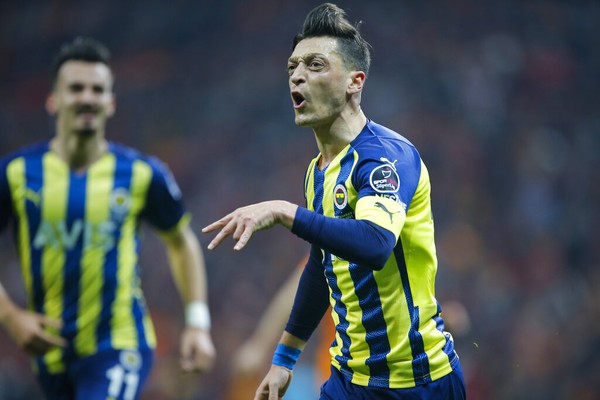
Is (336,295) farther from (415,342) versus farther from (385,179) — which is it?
(385,179)

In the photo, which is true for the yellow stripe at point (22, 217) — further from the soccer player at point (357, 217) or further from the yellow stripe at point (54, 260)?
the soccer player at point (357, 217)

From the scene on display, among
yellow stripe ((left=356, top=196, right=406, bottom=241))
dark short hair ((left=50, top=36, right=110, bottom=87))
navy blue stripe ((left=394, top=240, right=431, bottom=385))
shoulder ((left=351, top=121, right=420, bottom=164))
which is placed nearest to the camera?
yellow stripe ((left=356, top=196, right=406, bottom=241))

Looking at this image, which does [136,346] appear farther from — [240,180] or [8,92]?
[8,92]

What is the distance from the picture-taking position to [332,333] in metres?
5.58

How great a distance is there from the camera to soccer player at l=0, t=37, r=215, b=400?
4.33 m

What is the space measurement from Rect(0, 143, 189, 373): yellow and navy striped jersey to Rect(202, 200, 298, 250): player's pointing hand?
197 centimetres

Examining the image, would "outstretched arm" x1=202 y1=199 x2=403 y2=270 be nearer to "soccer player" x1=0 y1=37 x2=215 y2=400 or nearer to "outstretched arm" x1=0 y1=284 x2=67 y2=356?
"outstretched arm" x1=0 y1=284 x2=67 y2=356

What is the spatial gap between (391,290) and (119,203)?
1980mm

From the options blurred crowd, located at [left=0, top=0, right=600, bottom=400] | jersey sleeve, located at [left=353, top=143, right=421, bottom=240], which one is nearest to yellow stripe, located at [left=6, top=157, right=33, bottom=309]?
jersey sleeve, located at [left=353, top=143, right=421, bottom=240]

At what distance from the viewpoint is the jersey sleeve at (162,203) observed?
4.66m

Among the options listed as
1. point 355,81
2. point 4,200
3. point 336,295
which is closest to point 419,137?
point 4,200

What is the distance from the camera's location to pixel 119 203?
4.55 metres

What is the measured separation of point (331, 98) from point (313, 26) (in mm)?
292

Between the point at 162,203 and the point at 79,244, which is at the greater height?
the point at 162,203
